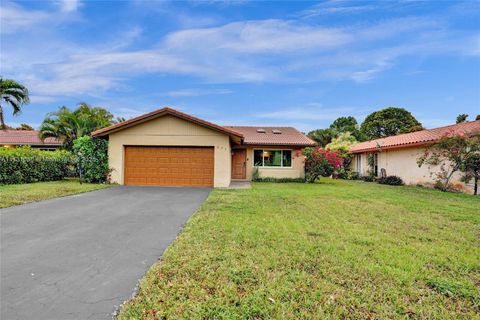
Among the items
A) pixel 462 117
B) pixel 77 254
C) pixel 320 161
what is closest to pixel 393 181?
pixel 320 161

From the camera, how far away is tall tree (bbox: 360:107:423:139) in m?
41.4

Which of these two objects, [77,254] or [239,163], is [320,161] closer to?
[239,163]

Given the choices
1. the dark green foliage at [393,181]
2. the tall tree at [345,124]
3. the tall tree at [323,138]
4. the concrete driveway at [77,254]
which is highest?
the tall tree at [345,124]

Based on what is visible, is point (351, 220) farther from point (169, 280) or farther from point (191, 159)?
point (191, 159)

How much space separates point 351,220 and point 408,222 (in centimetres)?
137

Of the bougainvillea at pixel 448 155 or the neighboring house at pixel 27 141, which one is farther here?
the neighboring house at pixel 27 141

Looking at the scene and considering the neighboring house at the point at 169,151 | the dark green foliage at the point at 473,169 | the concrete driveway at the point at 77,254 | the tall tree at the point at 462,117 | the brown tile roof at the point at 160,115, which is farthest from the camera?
the tall tree at the point at 462,117

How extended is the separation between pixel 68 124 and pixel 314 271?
20936 mm

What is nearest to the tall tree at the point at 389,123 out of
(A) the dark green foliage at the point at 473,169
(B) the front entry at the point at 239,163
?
(A) the dark green foliage at the point at 473,169

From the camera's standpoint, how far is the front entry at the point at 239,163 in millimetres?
19750

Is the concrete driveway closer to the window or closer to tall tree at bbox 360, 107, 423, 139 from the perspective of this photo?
the window

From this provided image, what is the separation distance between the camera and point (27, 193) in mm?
10359

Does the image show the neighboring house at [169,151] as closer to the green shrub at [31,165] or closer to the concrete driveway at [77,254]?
the green shrub at [31,165]

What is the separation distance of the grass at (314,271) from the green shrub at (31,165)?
1183cm
